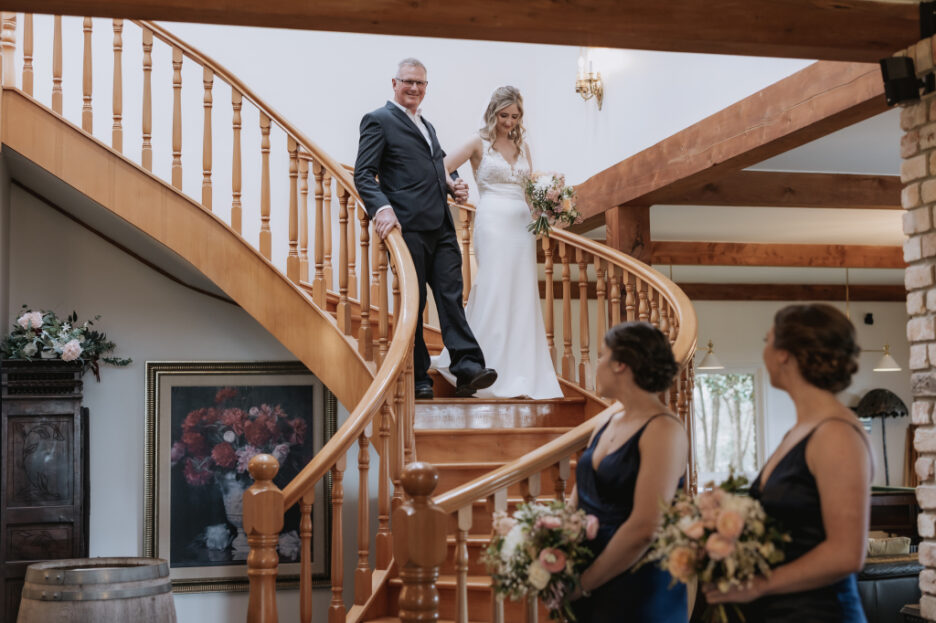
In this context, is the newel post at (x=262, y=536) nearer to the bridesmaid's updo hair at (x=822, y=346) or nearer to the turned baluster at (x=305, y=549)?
the turned baluster at (x=305, y=549)

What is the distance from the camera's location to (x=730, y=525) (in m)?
1.98

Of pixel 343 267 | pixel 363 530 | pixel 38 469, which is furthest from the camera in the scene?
pixel 38 469

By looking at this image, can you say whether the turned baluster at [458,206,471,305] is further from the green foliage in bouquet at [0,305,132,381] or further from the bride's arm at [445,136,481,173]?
the green foliage in bouquet at [0,305,132,381]

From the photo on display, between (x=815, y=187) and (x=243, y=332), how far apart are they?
3.89 metres

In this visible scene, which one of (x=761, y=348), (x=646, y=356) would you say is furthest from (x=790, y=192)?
(x=761, y=348)

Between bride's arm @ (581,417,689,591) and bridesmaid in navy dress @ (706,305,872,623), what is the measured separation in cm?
28

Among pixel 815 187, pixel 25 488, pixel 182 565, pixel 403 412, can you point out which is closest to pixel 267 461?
pixel 403 412

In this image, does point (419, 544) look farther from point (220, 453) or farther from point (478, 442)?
point (220, 453)

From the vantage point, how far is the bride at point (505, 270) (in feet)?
17.5

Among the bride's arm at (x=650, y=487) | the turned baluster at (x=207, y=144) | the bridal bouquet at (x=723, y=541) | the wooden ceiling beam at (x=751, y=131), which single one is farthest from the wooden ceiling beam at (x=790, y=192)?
the bridal bouquet at (x=723, y=541)

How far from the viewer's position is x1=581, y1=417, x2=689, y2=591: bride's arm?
236cm

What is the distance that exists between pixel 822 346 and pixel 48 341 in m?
4.75

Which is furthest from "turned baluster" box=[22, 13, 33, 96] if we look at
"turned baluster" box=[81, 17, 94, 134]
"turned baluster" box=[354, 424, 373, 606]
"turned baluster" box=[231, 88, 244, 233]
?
"turned baluster" box=[354, 424, 373, 606]

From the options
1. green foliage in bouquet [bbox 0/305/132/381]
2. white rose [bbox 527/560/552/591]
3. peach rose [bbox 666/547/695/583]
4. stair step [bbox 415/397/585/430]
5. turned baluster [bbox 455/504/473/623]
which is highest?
green foliage in bouquet [bbox 0/305/132/381]
